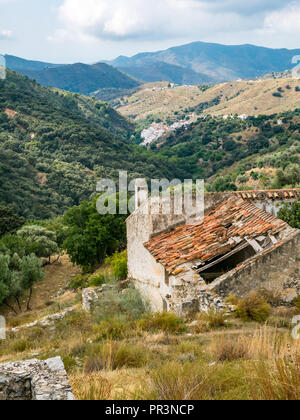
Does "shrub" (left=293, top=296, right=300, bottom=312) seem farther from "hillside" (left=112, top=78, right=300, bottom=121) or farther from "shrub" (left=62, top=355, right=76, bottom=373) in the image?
"hillside" (left=112, top=78, right=300, bottom=121)

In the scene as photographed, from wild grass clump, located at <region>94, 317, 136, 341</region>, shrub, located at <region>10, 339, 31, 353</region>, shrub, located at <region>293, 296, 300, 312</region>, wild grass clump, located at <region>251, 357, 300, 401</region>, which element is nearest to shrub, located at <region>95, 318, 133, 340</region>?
wild grass clump, located at <region>94, 317, 136, 341</region>

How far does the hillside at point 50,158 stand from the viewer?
176 ft

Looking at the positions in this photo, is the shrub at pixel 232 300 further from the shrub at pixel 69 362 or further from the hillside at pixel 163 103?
the hillside at pixel 163 103

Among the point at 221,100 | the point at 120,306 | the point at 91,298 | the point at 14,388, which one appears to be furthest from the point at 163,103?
the point at 14,388

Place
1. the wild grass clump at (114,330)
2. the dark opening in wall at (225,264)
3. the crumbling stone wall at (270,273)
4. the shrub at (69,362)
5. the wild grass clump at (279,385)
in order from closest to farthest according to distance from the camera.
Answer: the wild grass clump at (279,385) → the shrub at (69,362) → the wild grass clump at (114,330) → the crumbling stone wall at (270,273) → the dark opening in wall at (225,264)

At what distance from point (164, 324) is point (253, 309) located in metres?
1.88

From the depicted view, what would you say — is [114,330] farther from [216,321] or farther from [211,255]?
[211,255]

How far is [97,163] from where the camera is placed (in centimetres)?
7281

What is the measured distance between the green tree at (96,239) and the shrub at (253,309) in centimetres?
1565

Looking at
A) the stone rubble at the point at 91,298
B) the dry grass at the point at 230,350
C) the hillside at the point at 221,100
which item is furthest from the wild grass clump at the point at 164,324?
the hillside at the point at 221,100

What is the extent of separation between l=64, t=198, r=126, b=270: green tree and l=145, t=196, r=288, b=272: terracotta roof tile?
479 inches

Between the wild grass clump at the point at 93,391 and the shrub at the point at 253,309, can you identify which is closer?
the wild grass clump at the point at 93,391

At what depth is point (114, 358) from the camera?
5980 millimetres
